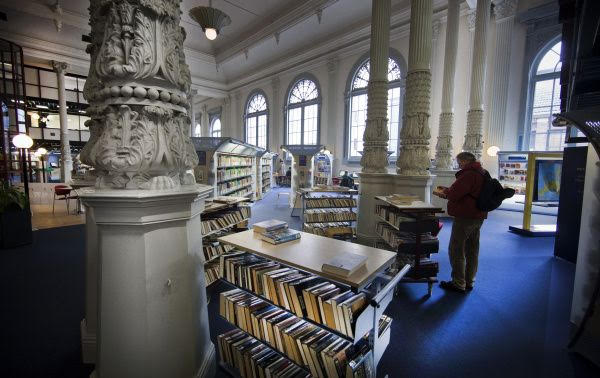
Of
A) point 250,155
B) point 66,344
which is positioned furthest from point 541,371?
point 250,155

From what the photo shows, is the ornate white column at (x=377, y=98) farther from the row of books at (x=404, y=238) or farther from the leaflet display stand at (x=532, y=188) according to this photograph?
the leaflet display stand at (x=532, y=188)

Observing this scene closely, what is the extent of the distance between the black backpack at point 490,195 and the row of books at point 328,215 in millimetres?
2705

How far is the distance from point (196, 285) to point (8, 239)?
5.62 meters

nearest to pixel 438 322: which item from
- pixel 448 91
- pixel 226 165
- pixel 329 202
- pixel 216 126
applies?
pixel 329 202

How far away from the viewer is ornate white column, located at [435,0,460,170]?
8.02 metres

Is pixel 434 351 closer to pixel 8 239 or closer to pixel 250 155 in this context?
pixel 8 239

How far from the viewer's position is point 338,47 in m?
13.5

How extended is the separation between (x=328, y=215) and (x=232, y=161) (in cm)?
422

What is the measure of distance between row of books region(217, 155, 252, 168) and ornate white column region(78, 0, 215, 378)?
590 centimetres

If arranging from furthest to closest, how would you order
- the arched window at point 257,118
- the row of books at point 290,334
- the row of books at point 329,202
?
the arched window at point 257,118
the row of books at point 329,202
the row of books at point 290,334

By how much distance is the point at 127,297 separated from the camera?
58.9 inches

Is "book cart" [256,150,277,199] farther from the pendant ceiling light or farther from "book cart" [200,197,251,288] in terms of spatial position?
"book cart" [200,197,251,288]

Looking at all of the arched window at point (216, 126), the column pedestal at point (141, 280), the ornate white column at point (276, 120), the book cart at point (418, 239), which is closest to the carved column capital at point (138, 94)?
the column pedestal at point (141, 280)

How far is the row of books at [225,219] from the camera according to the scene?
10.6 feet
